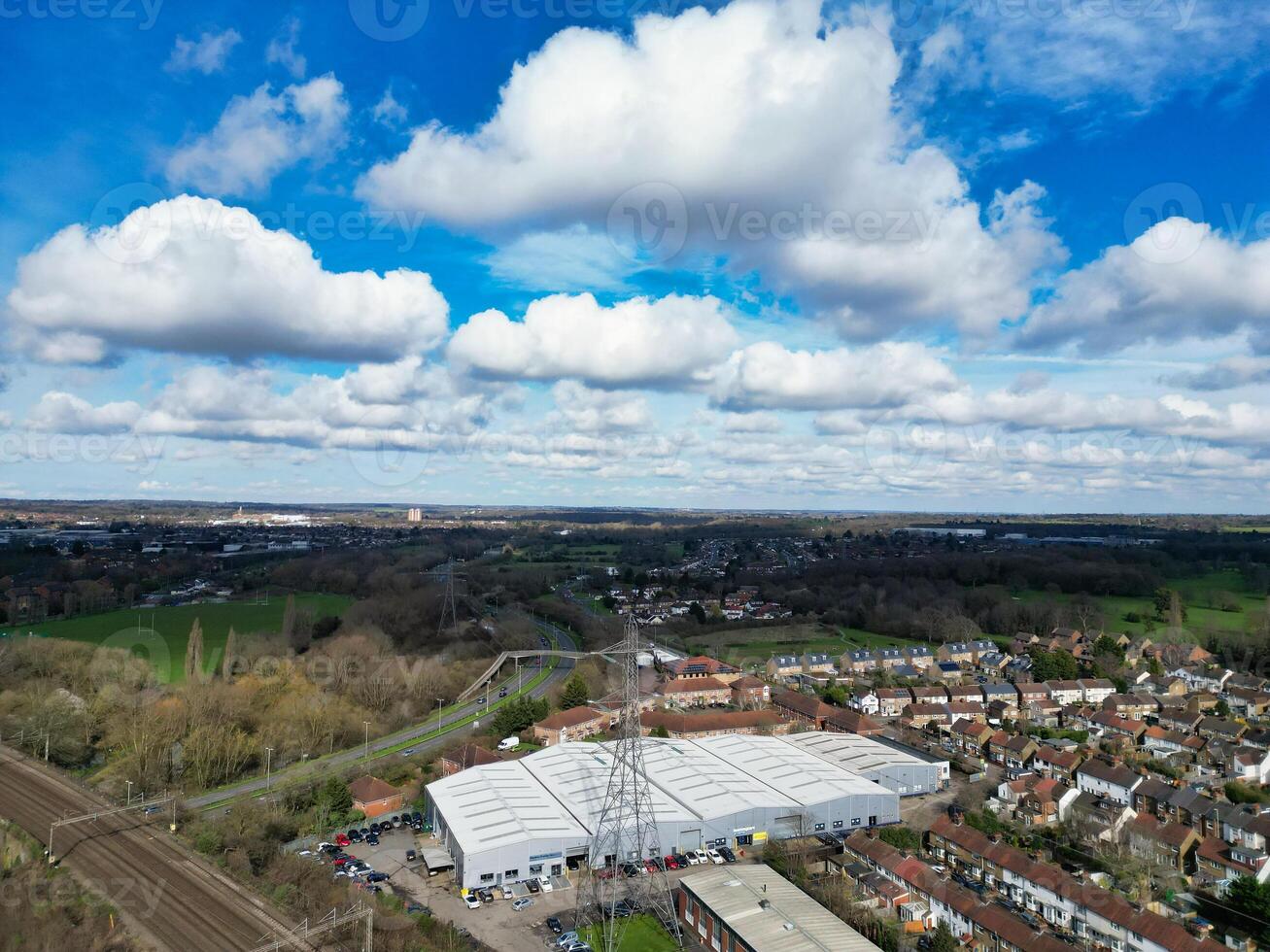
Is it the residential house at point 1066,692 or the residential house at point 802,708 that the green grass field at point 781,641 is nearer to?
the residential house at point 802,708

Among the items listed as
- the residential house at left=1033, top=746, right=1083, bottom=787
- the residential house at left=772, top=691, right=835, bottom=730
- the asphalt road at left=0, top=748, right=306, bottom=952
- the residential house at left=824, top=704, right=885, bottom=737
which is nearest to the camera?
the asphalt road at left=0, top=748, right=306, bottom=952

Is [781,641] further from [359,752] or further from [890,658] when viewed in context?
[359,752]

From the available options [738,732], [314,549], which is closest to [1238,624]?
[738,732]

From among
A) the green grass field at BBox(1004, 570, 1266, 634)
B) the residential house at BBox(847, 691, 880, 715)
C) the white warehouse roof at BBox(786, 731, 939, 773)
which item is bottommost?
the residential house at BBox(847, 691, 880, 715)

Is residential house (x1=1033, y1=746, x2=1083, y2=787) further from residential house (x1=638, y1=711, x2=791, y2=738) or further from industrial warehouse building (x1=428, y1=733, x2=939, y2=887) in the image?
residential house (x1=638, y1=711, x2=791, y2=738)

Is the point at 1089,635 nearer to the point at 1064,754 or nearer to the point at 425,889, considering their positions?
the point at 1064,754

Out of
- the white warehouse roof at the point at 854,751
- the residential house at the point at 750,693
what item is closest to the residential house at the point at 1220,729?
the white warehouse roof at the point at 854,751

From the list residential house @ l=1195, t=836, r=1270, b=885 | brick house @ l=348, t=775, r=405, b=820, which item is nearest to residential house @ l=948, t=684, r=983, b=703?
residential house @ l=1195, t=836, r=1270, b=885
